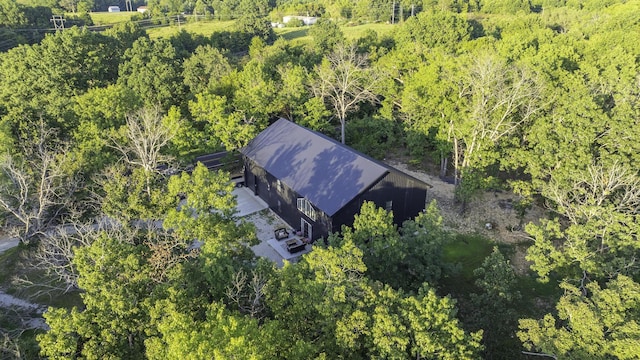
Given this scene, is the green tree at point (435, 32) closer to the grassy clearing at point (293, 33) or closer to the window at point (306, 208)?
the grassy clearing at point (293, 33)

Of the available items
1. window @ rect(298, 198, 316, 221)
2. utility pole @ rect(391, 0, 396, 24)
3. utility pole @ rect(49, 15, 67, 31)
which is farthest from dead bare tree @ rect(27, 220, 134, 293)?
utility pole @ rect(391, 0, 396, 24)

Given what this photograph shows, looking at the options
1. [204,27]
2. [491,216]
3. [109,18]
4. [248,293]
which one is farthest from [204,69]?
[109,18]

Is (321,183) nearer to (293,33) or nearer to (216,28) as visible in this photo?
(293,33)

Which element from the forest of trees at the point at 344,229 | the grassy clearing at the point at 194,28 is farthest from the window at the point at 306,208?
the grassy clearing at the point at 194,28

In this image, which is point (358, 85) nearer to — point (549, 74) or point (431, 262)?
point (549, 74)

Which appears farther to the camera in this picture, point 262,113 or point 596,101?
point 262,113

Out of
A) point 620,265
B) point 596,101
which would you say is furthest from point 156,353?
point 596,101
